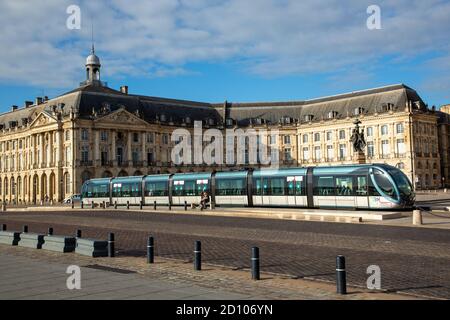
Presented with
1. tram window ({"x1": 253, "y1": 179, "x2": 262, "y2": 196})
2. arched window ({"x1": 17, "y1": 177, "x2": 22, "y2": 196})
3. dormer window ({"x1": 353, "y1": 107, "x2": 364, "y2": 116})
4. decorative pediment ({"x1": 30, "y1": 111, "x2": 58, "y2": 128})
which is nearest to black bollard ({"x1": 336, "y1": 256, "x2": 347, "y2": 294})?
tram window ({"x1": 253, "y1": 179, "x2": 262, "y2": 196})

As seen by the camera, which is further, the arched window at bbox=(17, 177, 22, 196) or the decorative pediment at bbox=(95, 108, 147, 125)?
the arched window at bbox=(17, 177, 22, 196)

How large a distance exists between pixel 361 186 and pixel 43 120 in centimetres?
7414

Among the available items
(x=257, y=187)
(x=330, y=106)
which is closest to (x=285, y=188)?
(x=257, y=187)

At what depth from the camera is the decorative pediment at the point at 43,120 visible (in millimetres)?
93188

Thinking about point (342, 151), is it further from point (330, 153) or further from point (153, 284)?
point (153, 284)

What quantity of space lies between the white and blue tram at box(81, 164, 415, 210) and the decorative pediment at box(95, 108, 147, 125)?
119ft

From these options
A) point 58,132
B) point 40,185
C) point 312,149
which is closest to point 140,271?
point 58,132

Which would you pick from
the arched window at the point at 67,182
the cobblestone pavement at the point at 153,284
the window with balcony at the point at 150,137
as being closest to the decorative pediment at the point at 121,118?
the window with balcony at the point at 150,137

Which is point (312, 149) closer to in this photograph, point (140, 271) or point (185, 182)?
point (185, 182)

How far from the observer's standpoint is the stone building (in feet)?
302

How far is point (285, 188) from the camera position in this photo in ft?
134

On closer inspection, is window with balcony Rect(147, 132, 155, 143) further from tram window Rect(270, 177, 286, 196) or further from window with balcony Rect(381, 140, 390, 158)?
tram window Rect(270, 177, 286, 196)

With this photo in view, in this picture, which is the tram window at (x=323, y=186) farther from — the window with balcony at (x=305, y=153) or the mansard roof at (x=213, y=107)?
the window with balcony at (x=305, y=153)
